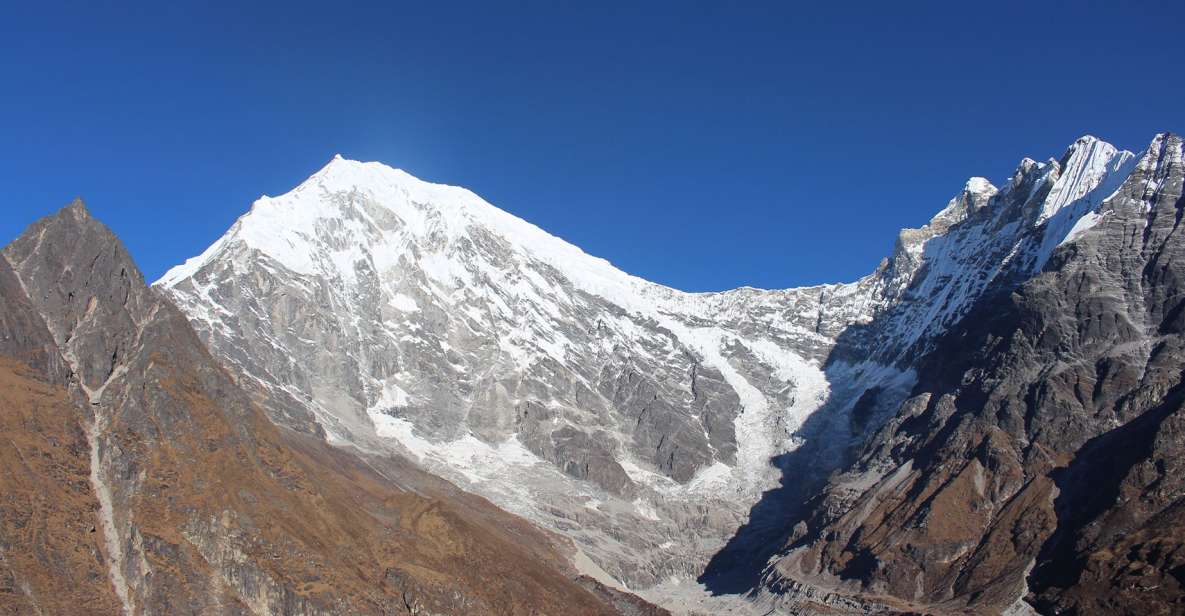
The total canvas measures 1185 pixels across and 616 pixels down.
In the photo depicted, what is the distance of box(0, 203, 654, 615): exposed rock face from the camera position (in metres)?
128

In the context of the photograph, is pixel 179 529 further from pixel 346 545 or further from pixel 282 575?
pixel 346 545

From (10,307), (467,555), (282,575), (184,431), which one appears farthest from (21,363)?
(467,555)

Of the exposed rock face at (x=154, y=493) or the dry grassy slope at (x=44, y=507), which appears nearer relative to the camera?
the dry grassy slope at (x=44, y=507)

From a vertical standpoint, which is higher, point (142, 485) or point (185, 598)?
point (142, 485)

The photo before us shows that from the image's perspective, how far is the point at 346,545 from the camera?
159750 mm

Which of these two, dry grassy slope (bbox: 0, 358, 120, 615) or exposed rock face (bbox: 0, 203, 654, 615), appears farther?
exposed rock face (bbox: 0, 203, 654, 615)

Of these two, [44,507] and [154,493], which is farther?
[154,493]

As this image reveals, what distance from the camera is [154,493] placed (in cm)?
14138

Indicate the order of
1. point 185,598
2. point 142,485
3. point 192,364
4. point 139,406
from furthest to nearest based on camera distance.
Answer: point 192,364 → point 139,406 → point 142,485 → point 185,598

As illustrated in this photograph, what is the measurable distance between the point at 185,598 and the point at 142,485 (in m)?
17.8

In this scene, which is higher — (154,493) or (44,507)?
(154,493)

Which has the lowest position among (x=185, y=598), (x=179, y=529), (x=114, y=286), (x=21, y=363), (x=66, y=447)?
(x=185, y=598)

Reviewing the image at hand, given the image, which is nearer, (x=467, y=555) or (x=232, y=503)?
(x=232, y=503)

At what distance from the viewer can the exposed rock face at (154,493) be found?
5054 inches
